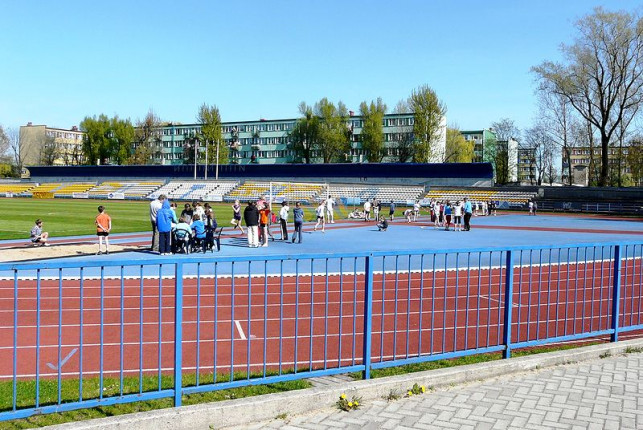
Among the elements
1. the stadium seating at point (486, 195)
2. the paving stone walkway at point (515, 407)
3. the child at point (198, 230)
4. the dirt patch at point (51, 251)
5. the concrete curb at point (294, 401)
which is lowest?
the dirt patch at point (51, 251)

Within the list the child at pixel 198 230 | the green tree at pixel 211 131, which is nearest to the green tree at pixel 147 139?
the green tree at pixel 211 131

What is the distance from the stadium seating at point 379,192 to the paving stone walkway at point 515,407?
5848cm

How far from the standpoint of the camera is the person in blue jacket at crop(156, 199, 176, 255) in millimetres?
17450

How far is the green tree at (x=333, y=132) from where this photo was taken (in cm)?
9762

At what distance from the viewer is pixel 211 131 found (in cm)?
9781

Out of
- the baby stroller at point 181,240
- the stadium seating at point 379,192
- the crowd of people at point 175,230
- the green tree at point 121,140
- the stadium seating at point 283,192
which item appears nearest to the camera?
the crowd of people at point 175,230

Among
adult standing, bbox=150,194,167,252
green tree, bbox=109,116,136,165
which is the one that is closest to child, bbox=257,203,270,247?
adult standing, bbox=150,194,167,252

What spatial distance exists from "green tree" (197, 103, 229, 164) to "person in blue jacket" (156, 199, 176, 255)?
80.4m

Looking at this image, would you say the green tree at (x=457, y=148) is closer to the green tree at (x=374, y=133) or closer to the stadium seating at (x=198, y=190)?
the green tree at (x=374, y=133)

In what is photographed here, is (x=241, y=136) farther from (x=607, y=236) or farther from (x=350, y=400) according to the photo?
(x=350, y=400)

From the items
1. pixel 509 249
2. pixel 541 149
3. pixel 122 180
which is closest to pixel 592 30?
pixel 541 149

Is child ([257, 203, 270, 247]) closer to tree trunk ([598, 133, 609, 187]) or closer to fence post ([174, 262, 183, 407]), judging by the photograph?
fence post ([174, 262, 183, 407])

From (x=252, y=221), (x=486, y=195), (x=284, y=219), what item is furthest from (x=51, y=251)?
(x=486, y=195)

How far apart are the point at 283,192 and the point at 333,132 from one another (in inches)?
1168
